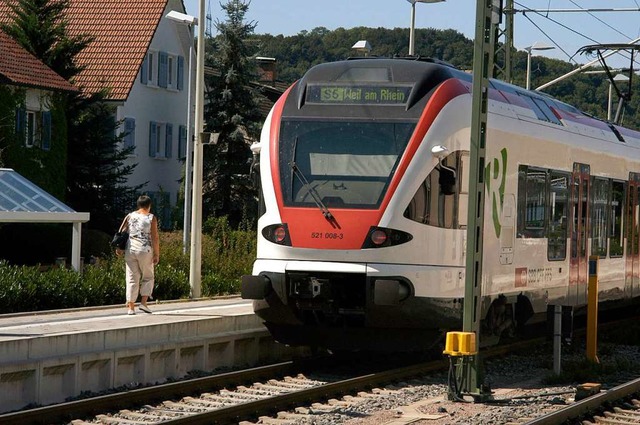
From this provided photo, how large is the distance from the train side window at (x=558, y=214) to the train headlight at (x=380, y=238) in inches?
164

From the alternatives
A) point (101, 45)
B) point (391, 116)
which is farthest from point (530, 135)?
point (101, 45)

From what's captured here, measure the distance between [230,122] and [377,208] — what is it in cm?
3332

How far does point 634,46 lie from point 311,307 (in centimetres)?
1345

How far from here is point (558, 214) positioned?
1920 cm

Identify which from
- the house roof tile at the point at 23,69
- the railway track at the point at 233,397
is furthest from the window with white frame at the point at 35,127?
the railway track at the point at 233,397

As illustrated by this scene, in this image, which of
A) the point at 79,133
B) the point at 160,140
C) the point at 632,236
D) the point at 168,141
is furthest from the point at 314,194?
the point at 168,141

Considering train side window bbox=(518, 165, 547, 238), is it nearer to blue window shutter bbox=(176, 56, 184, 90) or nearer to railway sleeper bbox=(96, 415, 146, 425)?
railway sleeper bbox=(96, 415, 146, 425)

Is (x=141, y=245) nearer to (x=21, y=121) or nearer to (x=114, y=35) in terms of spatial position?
(x=21, y=121)

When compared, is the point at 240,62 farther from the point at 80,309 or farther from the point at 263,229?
the point at 263,229

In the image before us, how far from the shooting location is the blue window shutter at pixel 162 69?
53.2m

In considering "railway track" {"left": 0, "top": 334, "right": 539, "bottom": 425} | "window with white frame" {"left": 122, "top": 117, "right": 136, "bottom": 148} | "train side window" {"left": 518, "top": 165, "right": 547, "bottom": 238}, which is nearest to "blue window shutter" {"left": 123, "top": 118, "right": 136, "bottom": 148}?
"window with white frame" {"left": 122, "top": 117, "right": 136, "bottom": 148}

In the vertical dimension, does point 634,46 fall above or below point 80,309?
above

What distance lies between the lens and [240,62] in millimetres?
48688

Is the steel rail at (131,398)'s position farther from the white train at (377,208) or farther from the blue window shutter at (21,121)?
the blue window shutter at (21,121)
